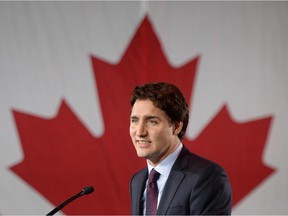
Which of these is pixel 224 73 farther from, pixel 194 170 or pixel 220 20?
pixel 194 170

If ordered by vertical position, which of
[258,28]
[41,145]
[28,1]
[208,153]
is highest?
[28,1]

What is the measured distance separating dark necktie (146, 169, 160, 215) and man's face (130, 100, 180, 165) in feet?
0.22

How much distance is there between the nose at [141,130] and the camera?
1.11 metres

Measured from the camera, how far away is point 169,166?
1168mm

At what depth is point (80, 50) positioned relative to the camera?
90.7 inches

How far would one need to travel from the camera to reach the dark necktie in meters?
1.15

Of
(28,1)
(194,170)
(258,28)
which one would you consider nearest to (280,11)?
(258,28)

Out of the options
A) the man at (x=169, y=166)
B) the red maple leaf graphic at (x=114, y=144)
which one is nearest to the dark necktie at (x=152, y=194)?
the man at (x=169, y=166)

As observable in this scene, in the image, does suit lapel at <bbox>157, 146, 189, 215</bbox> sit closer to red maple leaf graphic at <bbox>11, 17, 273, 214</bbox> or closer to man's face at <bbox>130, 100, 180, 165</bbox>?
man's face at <bbox>130, 100, 180, 165</bbox>

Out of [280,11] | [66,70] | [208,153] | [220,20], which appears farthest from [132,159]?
[280,11]

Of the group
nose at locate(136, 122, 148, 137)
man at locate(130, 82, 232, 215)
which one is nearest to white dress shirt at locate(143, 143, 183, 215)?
man at locate(130, 82, 232, 215)

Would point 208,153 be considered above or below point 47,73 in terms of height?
below

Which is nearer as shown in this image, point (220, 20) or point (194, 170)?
point (194, 170)

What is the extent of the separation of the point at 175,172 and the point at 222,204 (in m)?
0.15
